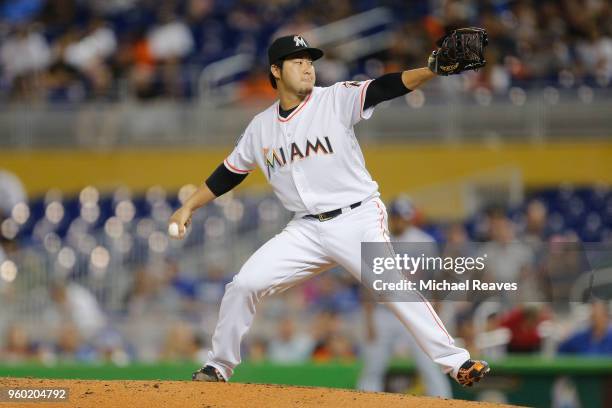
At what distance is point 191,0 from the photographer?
16062 millimetres

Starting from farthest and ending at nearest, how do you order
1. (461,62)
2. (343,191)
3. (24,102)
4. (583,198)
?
(24,102)
(583,198)
(343,191)
(461,62)

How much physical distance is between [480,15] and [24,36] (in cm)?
585

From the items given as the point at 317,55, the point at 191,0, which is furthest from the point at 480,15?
the point at 317,55

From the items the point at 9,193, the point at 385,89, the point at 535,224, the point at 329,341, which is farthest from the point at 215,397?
the point at 9,193

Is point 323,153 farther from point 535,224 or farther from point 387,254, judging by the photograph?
point 535,224

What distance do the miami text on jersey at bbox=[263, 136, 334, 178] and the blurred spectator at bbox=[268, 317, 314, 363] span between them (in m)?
4.43

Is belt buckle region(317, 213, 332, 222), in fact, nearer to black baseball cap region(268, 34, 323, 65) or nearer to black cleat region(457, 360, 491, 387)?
black baseball cap region(268, 34, 323, 65)

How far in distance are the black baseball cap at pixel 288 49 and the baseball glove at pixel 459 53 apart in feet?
2.57

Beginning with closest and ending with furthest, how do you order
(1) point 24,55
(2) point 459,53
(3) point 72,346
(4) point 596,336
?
1. (2) point 459,53
2. (4) point 596,336
3. (3) point 72,346
4. (1) point 24,55

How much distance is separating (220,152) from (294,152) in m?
8.18

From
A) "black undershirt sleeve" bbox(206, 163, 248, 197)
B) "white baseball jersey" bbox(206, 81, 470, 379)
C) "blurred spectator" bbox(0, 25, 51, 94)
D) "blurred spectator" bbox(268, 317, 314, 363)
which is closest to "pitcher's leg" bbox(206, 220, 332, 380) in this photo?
"white baseball jersey" bbox(206, 81, 470, 379)

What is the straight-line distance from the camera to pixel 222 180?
6.65 m

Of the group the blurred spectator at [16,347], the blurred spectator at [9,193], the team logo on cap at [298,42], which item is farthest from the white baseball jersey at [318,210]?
the blurred spectator at [9,193]

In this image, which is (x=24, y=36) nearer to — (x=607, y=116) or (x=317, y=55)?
(x=607, y=116)
